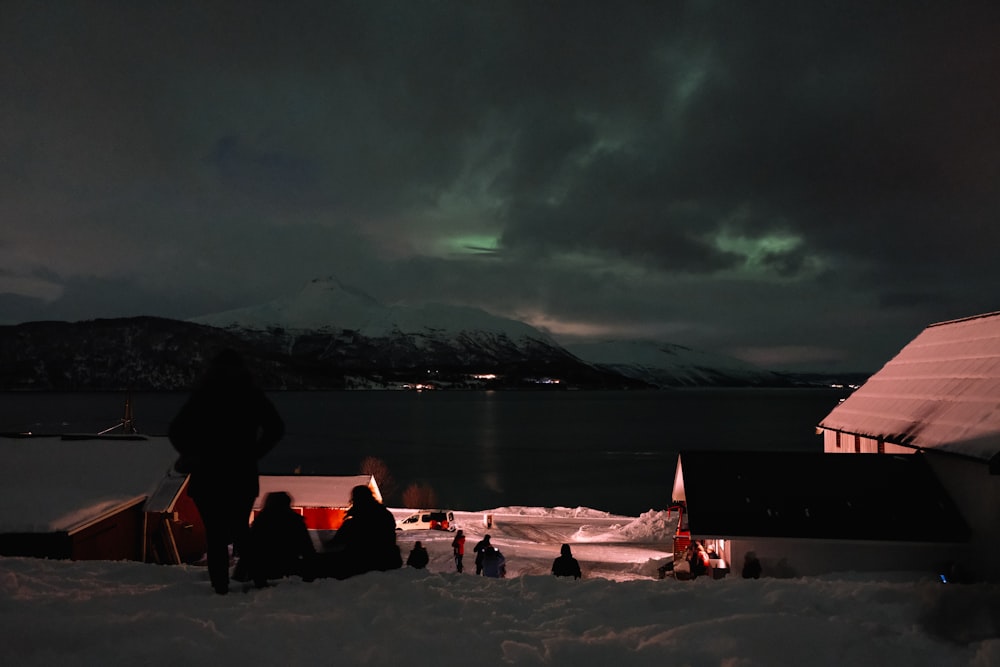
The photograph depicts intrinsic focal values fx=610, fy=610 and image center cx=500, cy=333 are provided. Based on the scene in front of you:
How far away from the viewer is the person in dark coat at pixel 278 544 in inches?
263

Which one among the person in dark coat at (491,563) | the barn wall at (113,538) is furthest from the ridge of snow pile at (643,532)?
the barn wall at (113,538)

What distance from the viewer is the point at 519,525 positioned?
140 ft

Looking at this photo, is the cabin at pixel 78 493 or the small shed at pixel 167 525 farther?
the small shed at pixel 167 525

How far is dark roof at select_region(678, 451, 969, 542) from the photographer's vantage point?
17.0 metres

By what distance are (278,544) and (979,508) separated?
18.8 m

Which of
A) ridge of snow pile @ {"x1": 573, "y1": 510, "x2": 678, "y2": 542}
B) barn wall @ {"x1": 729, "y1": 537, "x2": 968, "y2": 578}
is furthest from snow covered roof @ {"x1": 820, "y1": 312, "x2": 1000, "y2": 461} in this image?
ridge of snow pile @ {"x1": 573, "y1": 510, "x2": 678, "y2": 542}

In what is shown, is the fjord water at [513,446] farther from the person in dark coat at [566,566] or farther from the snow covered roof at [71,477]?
the person in dark coat at [566,566]

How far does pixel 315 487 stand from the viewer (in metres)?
35.0

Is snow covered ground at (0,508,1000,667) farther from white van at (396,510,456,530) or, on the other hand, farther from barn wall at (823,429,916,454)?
white van at (396,510,456,530)

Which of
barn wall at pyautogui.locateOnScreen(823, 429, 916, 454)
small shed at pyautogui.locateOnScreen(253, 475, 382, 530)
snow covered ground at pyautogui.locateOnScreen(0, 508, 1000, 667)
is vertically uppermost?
barn wall at pyautogui.locateOnScreen(823, 429, 916, 454)

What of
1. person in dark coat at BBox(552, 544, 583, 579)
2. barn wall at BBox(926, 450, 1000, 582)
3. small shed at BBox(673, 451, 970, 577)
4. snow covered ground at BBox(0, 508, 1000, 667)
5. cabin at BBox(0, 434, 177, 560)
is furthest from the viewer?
small shed at BBox(673, 451, 970, 577)

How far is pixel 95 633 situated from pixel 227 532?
4.36 feet

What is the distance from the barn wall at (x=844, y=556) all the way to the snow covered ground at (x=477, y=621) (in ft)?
35.3

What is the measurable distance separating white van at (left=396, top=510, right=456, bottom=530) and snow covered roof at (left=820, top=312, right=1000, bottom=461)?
23.2m
